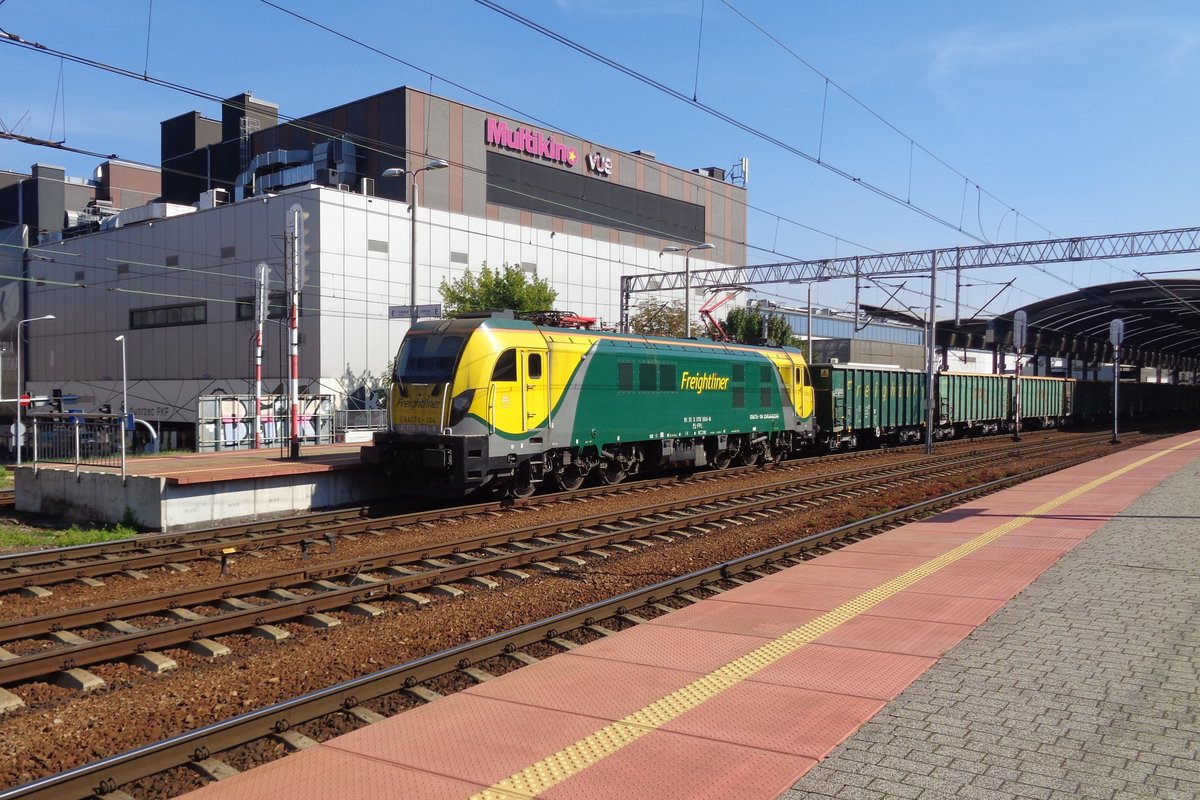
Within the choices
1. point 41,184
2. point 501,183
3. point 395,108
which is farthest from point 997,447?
point 41,184

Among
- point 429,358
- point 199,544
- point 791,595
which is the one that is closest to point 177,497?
point 199,544

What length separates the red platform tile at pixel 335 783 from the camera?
187 inches

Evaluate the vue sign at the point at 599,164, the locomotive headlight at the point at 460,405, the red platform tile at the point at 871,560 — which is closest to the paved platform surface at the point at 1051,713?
the red platform tile at the point at 871,560

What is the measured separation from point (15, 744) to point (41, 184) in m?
69.5

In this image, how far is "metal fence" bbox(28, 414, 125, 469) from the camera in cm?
1792

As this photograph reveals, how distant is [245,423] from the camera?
32375 millimetres

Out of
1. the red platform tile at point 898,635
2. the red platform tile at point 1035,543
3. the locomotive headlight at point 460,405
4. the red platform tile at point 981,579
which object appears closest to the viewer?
the red platform tile at point 898,635

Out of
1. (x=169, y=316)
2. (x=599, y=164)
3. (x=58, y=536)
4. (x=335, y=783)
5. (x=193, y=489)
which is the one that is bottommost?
(x=58, y=536)

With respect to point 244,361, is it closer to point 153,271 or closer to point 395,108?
point 153,271

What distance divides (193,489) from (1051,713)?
14.7 metres

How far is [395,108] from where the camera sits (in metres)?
44.2

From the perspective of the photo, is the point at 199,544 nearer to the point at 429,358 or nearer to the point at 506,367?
the point at 429,358

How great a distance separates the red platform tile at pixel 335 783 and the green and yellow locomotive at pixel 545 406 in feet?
37.7

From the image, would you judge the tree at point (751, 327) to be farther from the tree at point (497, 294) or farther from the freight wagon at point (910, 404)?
the tree at point (497, 294)
